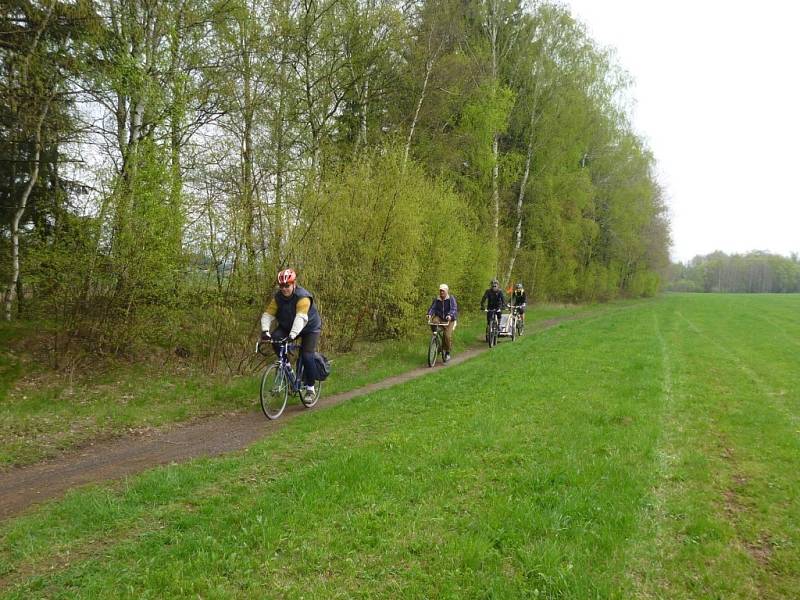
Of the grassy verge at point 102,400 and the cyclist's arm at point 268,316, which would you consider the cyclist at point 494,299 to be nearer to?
the grassy verge at point 102,400

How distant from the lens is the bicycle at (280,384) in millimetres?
7398

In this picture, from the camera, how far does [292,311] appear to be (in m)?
7.57

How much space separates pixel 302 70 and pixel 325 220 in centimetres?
613

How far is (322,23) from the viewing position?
14398 mm

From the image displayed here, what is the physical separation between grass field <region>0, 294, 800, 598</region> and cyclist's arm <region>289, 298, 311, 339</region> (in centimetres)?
132

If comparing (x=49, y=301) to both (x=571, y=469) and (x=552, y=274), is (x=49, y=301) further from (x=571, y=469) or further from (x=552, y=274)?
(x=552, y=274)

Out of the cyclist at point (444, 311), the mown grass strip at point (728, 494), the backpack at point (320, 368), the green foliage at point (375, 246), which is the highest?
the green foliage at point (375, 246)

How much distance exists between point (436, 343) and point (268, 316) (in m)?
6.33

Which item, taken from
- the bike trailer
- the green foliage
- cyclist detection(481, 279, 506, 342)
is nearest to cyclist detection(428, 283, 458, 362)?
the green foliage

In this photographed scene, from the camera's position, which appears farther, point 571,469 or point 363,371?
point 363,371

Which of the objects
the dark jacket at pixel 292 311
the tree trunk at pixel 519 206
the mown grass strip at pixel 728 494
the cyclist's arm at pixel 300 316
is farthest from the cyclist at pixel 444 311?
the tree trunk at pixel 519 206

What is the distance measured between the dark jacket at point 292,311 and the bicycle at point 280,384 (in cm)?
32

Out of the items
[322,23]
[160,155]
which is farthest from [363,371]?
[322,23]

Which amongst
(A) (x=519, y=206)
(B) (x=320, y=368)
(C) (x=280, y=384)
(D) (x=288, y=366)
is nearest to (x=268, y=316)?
(D) (x=288, y=366)
